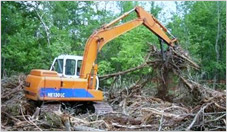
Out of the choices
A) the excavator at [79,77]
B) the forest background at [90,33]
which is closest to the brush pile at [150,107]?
the excavator at [79,77]

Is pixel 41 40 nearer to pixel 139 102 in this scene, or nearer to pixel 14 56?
pixel 14 56

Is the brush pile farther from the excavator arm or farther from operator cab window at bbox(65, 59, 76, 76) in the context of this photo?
operator cab window at bbox(65, 59, 76, 76)

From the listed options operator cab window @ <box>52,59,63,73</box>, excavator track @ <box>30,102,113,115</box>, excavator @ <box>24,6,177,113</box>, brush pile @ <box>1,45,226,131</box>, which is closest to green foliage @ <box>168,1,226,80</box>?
brush pile @ <box>1,45,226,131</box>

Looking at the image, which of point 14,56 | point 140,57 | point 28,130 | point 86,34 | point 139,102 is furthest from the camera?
point 86,34

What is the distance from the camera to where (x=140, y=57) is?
20.0m

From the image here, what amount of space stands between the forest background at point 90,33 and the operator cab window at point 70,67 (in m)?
6.14

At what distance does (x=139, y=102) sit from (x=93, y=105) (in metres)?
1.69

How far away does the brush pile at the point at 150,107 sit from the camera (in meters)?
6.27

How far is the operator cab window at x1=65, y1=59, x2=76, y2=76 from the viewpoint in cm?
859

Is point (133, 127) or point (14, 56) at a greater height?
point (14, 56)

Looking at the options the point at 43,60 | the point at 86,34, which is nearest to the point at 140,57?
the point at 86,34

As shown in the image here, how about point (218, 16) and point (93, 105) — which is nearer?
point (93, 105)

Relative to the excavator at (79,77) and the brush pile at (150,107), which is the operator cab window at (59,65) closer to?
the excavator at (79,77)

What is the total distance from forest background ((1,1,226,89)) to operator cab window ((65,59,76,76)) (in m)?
6.14
